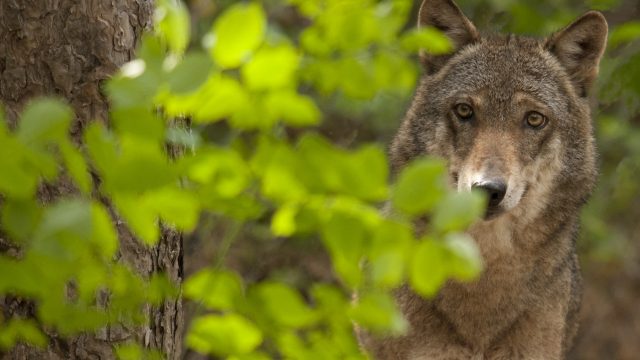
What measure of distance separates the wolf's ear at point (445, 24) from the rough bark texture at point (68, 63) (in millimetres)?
2404

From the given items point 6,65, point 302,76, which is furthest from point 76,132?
point 302,76

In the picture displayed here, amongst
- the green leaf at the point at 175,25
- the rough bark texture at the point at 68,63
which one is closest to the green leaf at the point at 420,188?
the green leaf at the point at 175,25

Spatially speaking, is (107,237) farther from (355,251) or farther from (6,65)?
(6,65)

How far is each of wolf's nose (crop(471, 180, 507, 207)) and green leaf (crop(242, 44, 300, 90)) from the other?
9.03 ft

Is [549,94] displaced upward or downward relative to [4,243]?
upward

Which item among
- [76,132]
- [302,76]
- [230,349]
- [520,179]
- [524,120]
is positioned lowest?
[230,349]

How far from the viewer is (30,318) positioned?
362cm

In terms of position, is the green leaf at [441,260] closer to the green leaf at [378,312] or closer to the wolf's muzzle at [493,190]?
the green leaf at [378,312]

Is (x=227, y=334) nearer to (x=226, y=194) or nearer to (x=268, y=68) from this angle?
(x=226, y=194)

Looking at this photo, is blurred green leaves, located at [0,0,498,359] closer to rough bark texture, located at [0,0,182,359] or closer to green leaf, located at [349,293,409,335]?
green leaf, located at [349,293,409,335]

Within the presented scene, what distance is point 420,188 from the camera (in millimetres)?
2004

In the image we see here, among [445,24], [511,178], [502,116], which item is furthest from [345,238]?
[445,24]

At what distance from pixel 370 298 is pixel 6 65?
1.94m

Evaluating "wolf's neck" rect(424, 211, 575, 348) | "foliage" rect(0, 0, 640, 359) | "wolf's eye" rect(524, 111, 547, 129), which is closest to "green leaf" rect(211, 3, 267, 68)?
"foliage" rect(0, 0, 640, 359)
